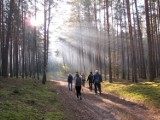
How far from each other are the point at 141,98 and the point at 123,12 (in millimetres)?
30655

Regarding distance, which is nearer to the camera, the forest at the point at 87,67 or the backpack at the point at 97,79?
the forest at the point at 87,67

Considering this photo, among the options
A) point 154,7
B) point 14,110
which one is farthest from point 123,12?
point 14,110

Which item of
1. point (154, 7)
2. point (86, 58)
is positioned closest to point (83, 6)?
point (154, 7)

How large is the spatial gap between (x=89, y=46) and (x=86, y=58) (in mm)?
6318

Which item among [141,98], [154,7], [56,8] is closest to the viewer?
[141,98]

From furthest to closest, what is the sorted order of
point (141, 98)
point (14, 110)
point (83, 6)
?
1. point (83, 6)
2. point (141, 98)
3. point (14, 110)

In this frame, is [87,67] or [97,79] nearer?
[97,79]

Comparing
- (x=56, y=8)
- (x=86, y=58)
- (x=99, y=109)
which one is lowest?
(x=99, y=109)

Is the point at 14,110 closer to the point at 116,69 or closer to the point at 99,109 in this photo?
the point at 99,109

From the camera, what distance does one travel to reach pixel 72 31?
187 ft

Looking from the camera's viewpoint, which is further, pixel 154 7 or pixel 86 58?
pixel 86 58

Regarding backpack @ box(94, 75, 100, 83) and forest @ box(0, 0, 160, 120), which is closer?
forest @ box(0, 0, 160, 120)

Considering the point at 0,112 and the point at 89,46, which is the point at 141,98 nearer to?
the point at 0,112

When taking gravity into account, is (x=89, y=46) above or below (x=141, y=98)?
above
